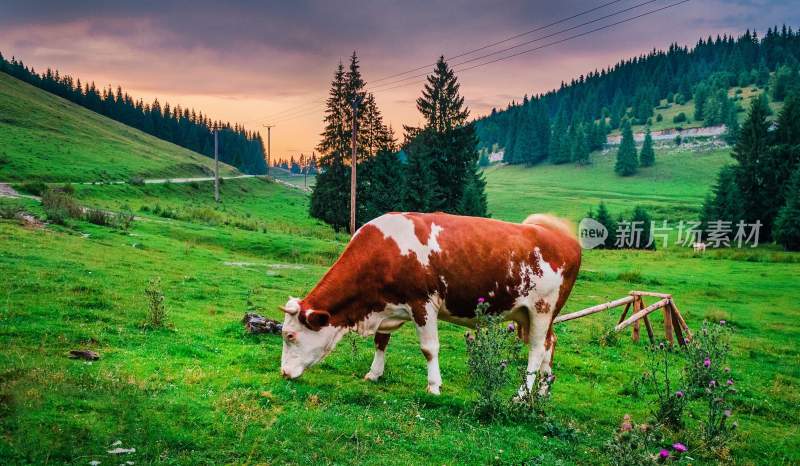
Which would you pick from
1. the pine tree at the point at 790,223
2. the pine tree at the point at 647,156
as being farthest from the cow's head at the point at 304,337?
the pine tree at the point at 647,156

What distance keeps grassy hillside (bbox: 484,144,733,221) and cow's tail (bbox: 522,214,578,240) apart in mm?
79348

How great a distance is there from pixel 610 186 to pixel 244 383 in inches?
5270

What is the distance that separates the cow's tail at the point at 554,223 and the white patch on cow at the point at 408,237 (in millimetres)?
2161

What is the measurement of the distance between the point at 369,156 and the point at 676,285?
116 ft

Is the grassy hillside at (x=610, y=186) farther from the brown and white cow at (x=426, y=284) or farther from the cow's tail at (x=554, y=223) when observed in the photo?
the brown and white cow at (x=426, y=284)

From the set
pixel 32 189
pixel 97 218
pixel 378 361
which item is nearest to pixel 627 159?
pixel 32 189

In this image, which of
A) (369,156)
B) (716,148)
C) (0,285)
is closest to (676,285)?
(0,285)

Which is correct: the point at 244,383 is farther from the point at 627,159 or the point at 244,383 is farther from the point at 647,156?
the point at 647,156

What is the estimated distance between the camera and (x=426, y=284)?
812 centimetres

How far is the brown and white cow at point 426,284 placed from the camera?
8141mm

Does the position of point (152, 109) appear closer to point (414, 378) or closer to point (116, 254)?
point (116, 254)

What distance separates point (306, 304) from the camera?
8258 millimetres

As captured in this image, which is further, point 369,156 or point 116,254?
point 369,156

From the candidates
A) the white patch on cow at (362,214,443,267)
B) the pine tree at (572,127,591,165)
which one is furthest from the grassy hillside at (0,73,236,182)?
Answer: the pine tree at (572,127,591,165)
